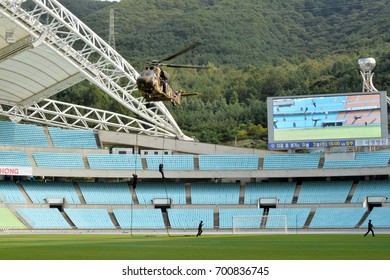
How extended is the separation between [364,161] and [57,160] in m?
31.9

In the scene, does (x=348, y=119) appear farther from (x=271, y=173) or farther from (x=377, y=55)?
(x=377, y=55)

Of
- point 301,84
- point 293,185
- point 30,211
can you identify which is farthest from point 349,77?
point 30,211

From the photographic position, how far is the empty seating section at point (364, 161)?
71688 millimetres

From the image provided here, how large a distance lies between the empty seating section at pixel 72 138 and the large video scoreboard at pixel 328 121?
67.0ft

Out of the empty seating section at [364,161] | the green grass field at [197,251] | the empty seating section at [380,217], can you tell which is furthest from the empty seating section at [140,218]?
the green grass field at [197,251]

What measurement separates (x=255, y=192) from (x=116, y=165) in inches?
589

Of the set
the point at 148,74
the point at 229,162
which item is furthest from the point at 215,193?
the point at 148,74

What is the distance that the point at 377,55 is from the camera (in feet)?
448

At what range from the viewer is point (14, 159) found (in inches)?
2805

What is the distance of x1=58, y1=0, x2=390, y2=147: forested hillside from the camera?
424ft

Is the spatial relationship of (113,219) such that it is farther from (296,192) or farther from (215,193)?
(296,192)

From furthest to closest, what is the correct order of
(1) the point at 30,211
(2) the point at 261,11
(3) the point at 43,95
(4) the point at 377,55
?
(2) the point at 261,11, (4) the point at 377,55, (3) the point at 43,95, (1) the point at 30,211

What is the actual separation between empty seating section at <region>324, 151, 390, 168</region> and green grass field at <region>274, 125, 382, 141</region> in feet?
13.8

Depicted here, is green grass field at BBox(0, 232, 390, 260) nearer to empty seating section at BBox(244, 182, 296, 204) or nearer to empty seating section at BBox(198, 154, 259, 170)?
empty seating section at BBox(244, 182, 296, 204)
